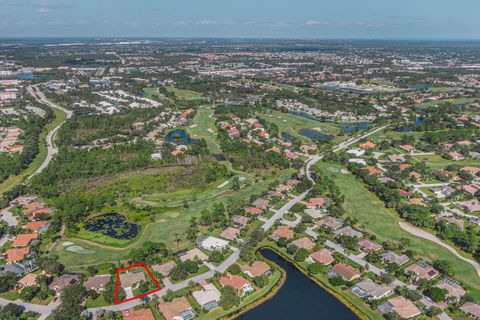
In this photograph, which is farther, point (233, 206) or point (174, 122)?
point (174, 122)

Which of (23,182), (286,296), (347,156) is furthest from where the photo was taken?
(347,156)

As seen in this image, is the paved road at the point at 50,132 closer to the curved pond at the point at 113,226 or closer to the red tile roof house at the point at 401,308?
the curved pond at the point at 113,226

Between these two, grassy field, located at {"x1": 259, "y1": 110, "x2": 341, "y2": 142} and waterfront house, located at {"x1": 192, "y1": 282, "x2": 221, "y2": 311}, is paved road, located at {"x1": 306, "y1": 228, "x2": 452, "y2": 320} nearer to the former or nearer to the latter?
waterfront house, located at {"x1": 192, "y1": 282, "x2": 221, "y2": 311}

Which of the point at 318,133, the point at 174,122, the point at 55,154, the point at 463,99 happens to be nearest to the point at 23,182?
the point at 55,154

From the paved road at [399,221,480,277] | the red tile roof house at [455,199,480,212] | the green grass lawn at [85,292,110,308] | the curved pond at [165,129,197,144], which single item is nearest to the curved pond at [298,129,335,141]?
the curved pond at [165,129,197,144]

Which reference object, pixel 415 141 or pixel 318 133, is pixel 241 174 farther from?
pixel 415 141

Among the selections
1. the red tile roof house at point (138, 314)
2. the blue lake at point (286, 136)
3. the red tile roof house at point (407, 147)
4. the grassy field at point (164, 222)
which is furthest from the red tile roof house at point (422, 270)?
the blue lake at point (286, 136)
